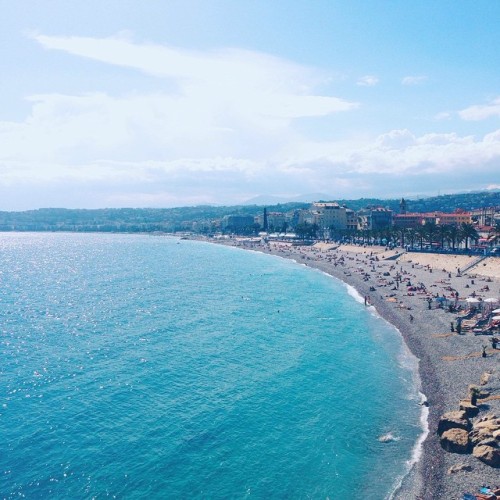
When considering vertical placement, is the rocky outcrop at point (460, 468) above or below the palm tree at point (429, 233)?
below

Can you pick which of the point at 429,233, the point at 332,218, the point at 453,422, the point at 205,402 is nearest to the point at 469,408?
the point at 453,422

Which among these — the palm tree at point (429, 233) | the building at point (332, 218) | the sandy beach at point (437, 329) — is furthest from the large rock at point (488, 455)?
the building at point (332, 218)

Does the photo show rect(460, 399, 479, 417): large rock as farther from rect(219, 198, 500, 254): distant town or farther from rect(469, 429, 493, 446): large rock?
rect(219, 198, 500, 254): distant town

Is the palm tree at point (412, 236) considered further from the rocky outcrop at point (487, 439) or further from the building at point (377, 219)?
the rocky outcrop at point (487, 439)

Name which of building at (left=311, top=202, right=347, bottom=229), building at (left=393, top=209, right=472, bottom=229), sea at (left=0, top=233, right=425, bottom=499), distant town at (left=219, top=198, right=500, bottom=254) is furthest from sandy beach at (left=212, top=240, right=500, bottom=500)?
building at (left=311, top=202, right=347, bottom=229)

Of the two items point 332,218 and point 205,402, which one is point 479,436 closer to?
point 205,402
